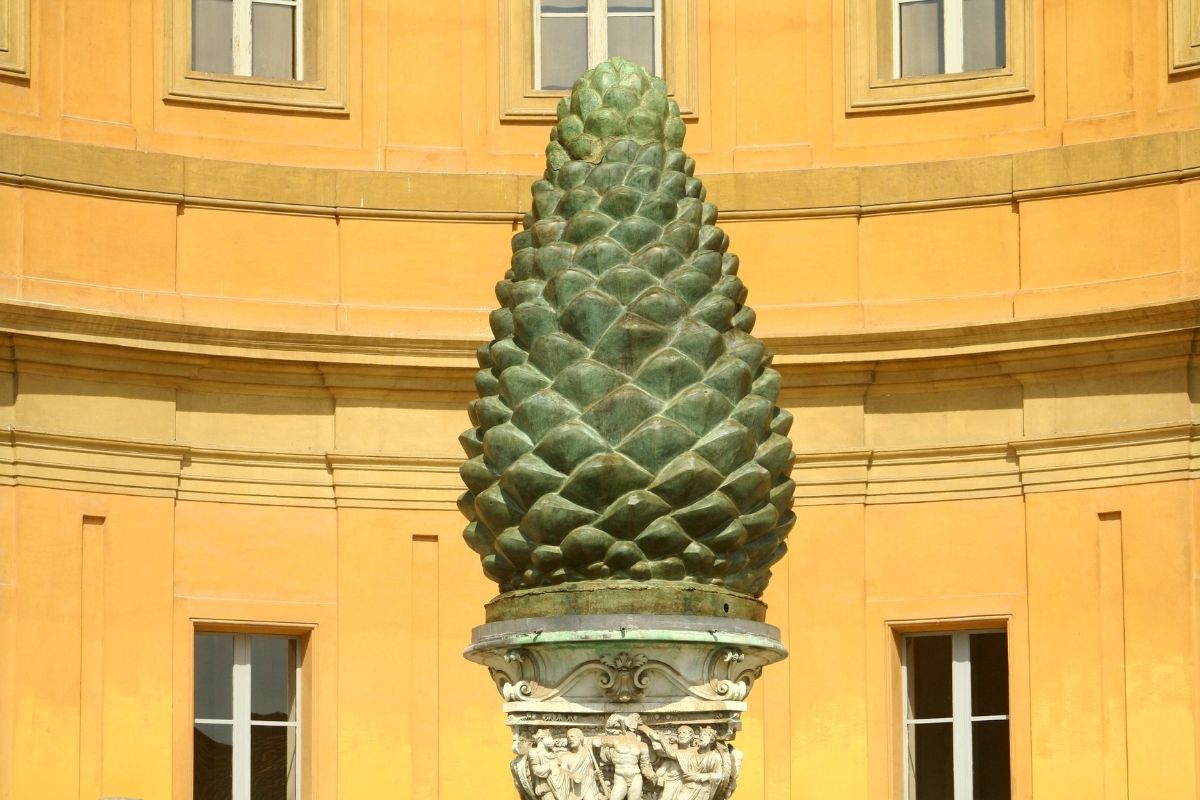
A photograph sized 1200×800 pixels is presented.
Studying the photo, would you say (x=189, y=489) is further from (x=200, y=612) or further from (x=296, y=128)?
(x=296, y=128)

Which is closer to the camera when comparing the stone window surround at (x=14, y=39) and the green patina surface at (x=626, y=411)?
the green patina surface at (x=626, y=411)

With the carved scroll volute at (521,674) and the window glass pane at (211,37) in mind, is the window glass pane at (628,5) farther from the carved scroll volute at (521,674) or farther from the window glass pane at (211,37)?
the carved scroll volute at (521,674)

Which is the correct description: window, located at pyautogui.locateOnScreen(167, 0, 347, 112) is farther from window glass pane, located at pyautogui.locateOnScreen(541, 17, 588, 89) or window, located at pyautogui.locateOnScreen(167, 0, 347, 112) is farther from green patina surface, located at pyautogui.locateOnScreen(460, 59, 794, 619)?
green patina surface, located at pyautogui.locateOnScreen(460, 59, 794, 619)

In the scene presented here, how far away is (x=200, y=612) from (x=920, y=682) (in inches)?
183

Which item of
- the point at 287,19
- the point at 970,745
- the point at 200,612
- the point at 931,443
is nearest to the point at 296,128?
the point at 287,19

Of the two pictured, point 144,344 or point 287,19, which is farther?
point 287,19

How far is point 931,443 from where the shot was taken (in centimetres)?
1814

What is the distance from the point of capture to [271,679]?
18.1 meters

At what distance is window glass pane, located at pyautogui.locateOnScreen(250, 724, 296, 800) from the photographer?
17953mm

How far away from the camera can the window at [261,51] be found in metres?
18.3

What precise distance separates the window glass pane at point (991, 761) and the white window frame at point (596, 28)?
15.9ft

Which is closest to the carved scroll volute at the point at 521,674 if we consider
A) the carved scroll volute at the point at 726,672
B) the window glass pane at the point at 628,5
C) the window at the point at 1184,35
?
the carved scroll volute at the point at 726,672

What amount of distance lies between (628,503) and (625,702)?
1.38 feet

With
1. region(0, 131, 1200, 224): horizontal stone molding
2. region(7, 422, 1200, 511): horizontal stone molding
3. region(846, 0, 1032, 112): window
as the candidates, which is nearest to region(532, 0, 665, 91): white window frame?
region(0, 131, 1200, 224): horizontal stone molding
